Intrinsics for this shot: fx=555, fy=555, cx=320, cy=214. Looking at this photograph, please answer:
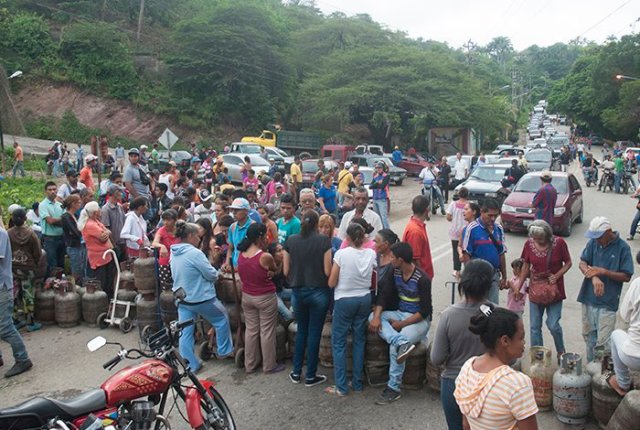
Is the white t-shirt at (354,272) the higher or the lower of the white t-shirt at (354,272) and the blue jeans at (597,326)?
the higher

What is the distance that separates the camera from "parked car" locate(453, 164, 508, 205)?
55.2ft

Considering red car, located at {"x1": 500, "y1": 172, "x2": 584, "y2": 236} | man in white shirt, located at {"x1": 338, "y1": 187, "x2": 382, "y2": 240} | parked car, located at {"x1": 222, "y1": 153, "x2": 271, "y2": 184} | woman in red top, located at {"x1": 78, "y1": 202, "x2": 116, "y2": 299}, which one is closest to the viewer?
man in white shirt, located at {"x1": 338, "y1": 187, "x2": 382, "y2": 240}

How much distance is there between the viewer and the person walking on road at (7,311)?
662 cm

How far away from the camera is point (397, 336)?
5.71 m

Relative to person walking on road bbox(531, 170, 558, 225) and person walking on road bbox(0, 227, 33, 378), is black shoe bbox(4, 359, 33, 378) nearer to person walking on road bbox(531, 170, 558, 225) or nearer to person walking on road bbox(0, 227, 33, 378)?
person walking on road bbox(0, 227, 33, 378)

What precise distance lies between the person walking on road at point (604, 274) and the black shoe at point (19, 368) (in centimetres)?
664

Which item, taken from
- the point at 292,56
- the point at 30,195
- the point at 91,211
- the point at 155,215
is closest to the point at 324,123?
the point at 292,56

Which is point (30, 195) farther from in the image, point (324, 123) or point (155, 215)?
point (324, 123)

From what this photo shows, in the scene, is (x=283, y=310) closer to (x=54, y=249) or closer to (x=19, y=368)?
(x=19, y=368)

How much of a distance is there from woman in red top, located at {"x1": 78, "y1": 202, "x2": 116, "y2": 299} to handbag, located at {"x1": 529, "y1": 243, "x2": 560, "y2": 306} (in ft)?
19.9

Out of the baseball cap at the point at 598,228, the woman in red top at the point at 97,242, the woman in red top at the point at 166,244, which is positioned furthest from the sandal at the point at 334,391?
the woman in red top at the point at 97,242

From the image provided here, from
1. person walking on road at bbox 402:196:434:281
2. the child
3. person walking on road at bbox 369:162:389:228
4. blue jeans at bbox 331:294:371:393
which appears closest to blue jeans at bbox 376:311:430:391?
blue jeans at bbox 331:294:371:393

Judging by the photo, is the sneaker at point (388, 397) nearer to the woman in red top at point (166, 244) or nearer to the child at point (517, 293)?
the child at point (517, 293)

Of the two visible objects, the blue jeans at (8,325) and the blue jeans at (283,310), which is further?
the blue jeans at (283,310)
